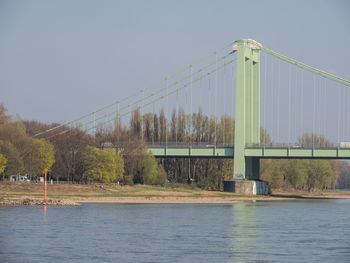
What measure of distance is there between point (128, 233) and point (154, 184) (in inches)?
2483

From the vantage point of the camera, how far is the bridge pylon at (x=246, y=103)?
110625 mm

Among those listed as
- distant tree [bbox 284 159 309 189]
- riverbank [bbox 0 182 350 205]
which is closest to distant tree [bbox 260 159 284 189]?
distant tree [bbox 284 159 309 189]

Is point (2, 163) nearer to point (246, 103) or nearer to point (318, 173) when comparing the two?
point (246, 103)

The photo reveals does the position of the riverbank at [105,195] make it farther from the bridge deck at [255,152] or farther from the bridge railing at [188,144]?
the bridge railing at [188,144]

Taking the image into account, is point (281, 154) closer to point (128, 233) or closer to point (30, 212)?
point (30, 212)

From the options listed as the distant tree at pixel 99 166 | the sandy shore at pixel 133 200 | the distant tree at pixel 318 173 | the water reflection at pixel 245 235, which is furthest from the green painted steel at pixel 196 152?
the distant tree at pixel 318 173

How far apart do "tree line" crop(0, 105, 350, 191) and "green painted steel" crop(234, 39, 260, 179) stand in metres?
6.43

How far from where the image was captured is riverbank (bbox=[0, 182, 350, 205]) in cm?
7549

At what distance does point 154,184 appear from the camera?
110m

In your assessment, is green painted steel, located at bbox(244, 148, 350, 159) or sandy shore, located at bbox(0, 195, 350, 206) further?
green painted steel, located at bbox(244, 148, 350, 159)

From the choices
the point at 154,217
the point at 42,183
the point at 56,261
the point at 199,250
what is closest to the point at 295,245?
the point at 199,250

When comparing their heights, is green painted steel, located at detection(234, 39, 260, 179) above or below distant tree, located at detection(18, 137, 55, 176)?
above

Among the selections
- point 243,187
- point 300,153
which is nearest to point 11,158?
point 243,187

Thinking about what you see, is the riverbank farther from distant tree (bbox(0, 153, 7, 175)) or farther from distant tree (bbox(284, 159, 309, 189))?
distant tree (bbox(284, 159, 309, 189))
